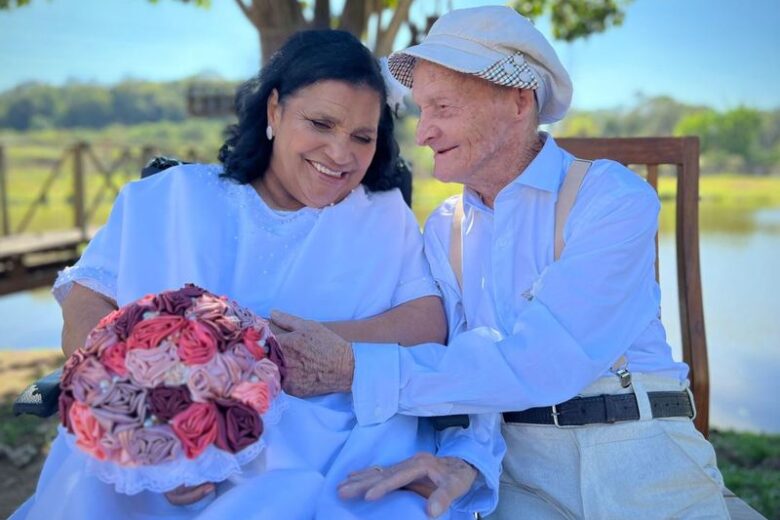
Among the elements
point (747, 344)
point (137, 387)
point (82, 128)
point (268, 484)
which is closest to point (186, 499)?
point (268, 484)

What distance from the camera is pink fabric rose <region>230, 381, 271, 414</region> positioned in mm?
1501

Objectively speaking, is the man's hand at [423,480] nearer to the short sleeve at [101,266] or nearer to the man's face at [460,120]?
the man's face at [460,120]

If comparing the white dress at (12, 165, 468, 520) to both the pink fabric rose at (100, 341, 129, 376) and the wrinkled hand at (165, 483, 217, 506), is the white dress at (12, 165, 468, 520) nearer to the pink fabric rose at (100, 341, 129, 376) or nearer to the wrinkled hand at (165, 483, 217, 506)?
the wrinkled hand at (165, 483, 217, 506)

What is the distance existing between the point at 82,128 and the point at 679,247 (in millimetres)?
43962

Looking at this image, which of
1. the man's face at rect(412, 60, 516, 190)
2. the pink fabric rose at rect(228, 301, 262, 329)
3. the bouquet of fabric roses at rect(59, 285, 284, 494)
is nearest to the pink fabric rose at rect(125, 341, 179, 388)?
the bouquet of fabric roses at rect(59, 285, 284, 494)

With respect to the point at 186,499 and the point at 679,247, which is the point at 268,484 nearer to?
the point at 186,499

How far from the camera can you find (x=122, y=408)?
1.43 m

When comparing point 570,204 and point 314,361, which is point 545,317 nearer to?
point 570,204

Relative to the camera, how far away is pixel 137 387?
1439 millimetres

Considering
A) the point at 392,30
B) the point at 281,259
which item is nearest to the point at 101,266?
the point at 281,259

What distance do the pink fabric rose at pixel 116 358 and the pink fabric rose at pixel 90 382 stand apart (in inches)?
0.5

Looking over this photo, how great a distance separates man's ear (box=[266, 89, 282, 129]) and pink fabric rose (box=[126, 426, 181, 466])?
1.39 metres

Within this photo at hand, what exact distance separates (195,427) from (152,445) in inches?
3.3

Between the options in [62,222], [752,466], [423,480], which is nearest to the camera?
[423,480]
